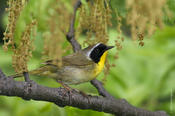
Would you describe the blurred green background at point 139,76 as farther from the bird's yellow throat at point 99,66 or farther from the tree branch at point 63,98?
the tree branch at point 63,98

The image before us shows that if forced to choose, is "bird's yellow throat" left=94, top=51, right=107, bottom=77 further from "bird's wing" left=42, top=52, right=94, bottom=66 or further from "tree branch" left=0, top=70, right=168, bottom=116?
"tree branch" left=0, top=70, right=168, bottom=116

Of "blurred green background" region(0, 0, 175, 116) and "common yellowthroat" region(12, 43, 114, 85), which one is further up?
"common yellowthroat" region(12, 43, 114, 85)

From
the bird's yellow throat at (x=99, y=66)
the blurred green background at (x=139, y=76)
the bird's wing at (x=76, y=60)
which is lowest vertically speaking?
the blurred green background at (x=139, y=76)

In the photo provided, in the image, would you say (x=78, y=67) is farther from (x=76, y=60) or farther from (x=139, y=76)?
(x=139, y=76)

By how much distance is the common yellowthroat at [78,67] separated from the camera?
11.4 feet

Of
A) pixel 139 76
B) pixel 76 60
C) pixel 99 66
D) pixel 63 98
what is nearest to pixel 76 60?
pixel 76 60

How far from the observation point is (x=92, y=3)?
2.93 meters

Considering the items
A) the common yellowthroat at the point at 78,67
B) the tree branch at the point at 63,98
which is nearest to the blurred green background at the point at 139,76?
the common yellowthroat at the point at 78,67

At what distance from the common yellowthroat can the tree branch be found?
0.50m

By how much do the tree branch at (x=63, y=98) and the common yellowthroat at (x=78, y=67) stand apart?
1.65 feet

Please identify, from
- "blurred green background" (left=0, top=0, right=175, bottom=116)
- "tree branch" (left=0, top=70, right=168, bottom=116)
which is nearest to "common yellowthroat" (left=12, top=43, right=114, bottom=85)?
"blurred green background" (left=0, top=0, right=175, bottom=116)

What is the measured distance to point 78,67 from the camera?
12.6ft

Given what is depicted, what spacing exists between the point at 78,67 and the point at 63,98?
43.3 inches

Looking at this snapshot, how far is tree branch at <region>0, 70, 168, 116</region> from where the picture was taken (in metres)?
2.44
